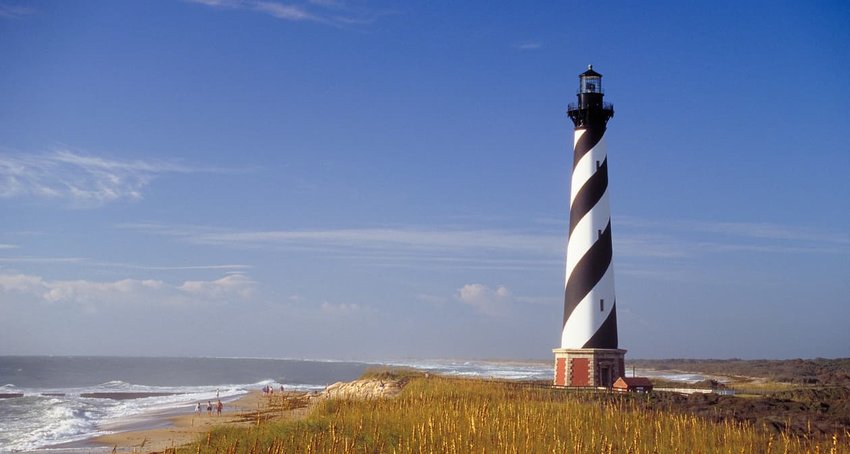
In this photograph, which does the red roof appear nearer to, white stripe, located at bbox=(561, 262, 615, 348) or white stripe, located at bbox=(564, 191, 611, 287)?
white stripe, located at bbox=(561, 262, 615, 348)

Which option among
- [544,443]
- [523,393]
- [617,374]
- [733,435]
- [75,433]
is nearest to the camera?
[544,443]

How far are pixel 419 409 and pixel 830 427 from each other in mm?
7267

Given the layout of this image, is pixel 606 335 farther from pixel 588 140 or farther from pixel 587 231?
pixel 588 140

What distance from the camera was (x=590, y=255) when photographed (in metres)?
25.6

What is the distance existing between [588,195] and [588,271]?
8.42 feet

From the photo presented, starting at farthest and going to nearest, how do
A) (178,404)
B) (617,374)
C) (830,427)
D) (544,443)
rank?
(178,404), (617,374), (830,427), (544,443)

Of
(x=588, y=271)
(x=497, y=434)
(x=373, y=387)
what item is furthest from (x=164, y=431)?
(x=497, y=434)

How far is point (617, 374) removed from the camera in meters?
25.2

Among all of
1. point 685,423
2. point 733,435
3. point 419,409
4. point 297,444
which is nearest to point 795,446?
point 733,435

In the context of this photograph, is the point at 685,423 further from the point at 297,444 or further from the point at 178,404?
the point at 178,404

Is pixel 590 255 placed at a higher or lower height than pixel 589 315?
higher

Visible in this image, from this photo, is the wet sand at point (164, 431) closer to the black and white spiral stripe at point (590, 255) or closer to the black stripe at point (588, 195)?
the black and white spiral stripe at point (590, 255)

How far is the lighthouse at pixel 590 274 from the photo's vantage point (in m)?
25.2

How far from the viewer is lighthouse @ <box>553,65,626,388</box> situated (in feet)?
82.5
